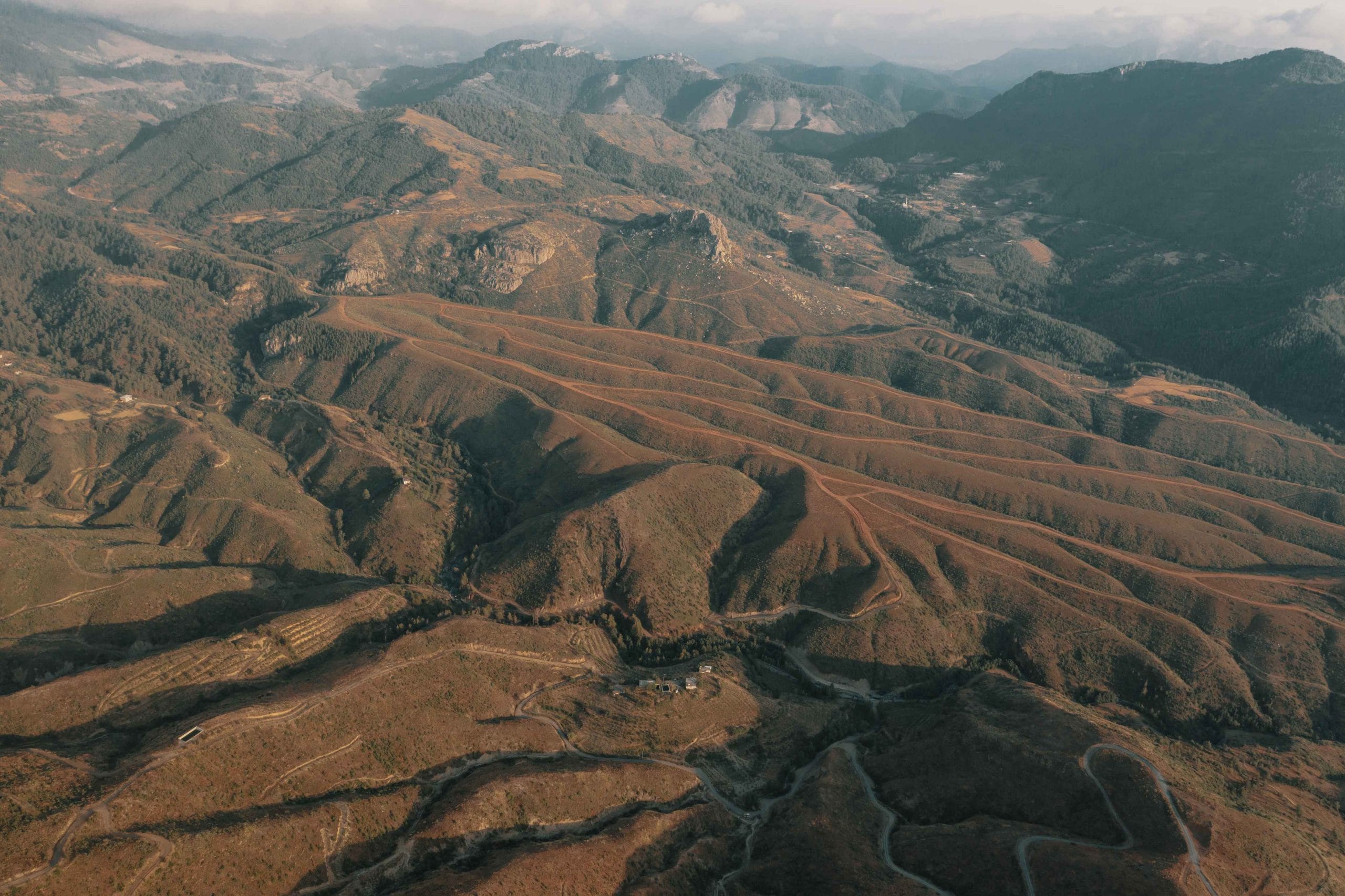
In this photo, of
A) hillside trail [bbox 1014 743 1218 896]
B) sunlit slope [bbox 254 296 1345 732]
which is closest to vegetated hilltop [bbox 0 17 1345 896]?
hillside trail [bbox 1014 743 1218 896]

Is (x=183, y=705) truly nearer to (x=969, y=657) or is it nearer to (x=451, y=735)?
(x=451, y=735)

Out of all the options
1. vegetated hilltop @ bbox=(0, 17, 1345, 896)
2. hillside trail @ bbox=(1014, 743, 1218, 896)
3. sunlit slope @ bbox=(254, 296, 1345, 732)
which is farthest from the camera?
sunlit slope @ bbox=(254, 296, 1345, 732)

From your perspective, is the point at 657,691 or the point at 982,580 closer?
the point at 657,691

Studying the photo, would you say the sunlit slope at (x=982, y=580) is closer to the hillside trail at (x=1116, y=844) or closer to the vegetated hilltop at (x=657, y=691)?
the vegetated hilltop at (x=657, y=691)

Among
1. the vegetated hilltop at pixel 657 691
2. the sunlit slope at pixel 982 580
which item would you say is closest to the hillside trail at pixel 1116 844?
the vegetated hilltop at pixel 657 691

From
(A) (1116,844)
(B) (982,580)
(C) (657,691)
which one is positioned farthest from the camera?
(B) (982,580)

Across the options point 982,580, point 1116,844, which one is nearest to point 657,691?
point 1116,844

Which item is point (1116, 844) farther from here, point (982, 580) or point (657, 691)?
point (982, 580)

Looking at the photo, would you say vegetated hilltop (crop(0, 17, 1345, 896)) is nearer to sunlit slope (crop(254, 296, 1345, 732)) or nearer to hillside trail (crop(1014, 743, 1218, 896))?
hillside trail (crop(1014, 743, 1218, 896))

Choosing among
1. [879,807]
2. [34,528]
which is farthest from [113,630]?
[879,807]
